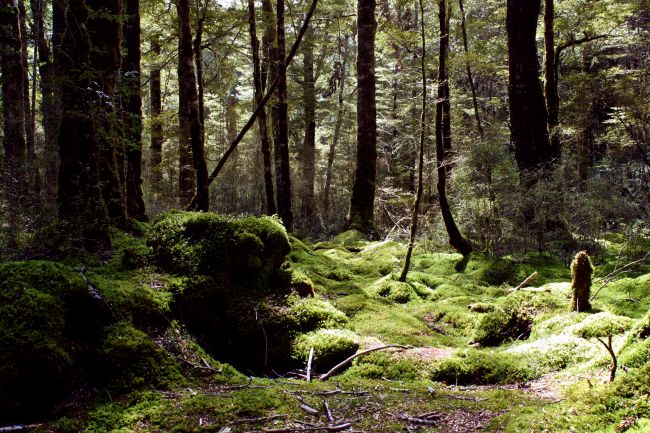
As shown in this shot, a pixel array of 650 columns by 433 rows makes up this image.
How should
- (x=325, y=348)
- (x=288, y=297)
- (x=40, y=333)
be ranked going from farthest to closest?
(x=288, y=297), (x=325, y=348), (x=40, y=333)

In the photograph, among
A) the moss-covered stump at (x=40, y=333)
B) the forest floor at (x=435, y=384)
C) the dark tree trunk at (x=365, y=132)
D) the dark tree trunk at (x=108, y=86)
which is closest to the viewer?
the forest floor at (x=435, y=384)

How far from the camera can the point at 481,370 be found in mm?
4039

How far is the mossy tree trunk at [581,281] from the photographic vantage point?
4484 mm

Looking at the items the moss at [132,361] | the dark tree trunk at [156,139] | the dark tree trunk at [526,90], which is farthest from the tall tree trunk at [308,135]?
the moss at [132,361]

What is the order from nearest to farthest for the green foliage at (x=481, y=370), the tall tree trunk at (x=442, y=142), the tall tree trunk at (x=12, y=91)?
the green foliage at (x=481, y=370) < the tall tree trunk at (x=442, y=142) < the tall tree trunk at (x=12, y=91)

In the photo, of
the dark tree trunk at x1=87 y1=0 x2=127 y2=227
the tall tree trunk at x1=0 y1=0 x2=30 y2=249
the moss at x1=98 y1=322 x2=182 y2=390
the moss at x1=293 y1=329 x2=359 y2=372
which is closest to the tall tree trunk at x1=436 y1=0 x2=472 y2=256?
the moss at x1=293 y1=329 x2=359 y2=372

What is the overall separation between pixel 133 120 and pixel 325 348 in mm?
5109

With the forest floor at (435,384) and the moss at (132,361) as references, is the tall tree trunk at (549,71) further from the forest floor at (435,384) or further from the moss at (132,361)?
the moss at (132,361)

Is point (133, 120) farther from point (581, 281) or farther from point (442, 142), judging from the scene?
point (581, 281)

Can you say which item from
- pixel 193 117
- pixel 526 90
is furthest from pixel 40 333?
pixel 526 90

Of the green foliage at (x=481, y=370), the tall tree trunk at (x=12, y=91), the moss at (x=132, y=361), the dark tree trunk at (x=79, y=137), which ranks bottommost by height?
the green foliage at (x=481, y=370)

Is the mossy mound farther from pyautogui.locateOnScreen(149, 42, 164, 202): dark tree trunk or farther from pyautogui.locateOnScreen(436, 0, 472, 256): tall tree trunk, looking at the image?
pyautogui.locateOnScreen(149, 42, 164, 202): dark tree trunk

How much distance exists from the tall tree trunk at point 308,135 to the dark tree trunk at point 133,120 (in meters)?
14.2

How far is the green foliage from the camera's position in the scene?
154 inches
